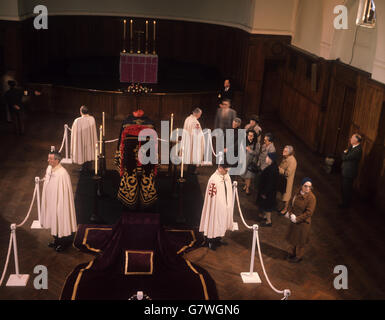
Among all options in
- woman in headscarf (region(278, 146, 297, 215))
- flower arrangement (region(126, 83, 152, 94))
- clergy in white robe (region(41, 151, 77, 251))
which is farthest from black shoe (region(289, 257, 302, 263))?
flower arrangement (region(126, 83, 152, 94))

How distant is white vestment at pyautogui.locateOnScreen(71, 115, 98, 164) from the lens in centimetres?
1053

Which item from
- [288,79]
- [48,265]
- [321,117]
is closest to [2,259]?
[48,265]

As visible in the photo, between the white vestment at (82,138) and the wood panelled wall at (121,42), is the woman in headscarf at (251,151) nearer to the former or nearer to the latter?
the white vestment at (82,138)

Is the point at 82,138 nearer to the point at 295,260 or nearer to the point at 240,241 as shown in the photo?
the point at 240,241

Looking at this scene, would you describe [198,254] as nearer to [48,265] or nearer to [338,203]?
[48,265]

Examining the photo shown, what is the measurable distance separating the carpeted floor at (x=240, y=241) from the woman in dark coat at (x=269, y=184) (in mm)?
521

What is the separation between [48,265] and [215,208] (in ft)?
8.93

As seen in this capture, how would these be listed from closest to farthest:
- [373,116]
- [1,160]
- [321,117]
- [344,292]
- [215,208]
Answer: [344,292] < [215,208] < [373,116] < [1,160] < [321,117]

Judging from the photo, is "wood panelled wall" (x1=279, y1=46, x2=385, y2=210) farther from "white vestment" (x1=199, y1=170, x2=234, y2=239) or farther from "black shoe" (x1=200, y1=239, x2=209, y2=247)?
"black shoe" (x1=200, y1=239, x2=209, y2=247)

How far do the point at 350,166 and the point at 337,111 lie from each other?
3007mm

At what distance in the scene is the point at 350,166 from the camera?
31.8ft

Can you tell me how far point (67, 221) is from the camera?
780cm

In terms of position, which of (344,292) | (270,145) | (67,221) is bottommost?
(344,292)

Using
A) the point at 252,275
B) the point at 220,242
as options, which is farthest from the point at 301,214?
the point at 220,242
